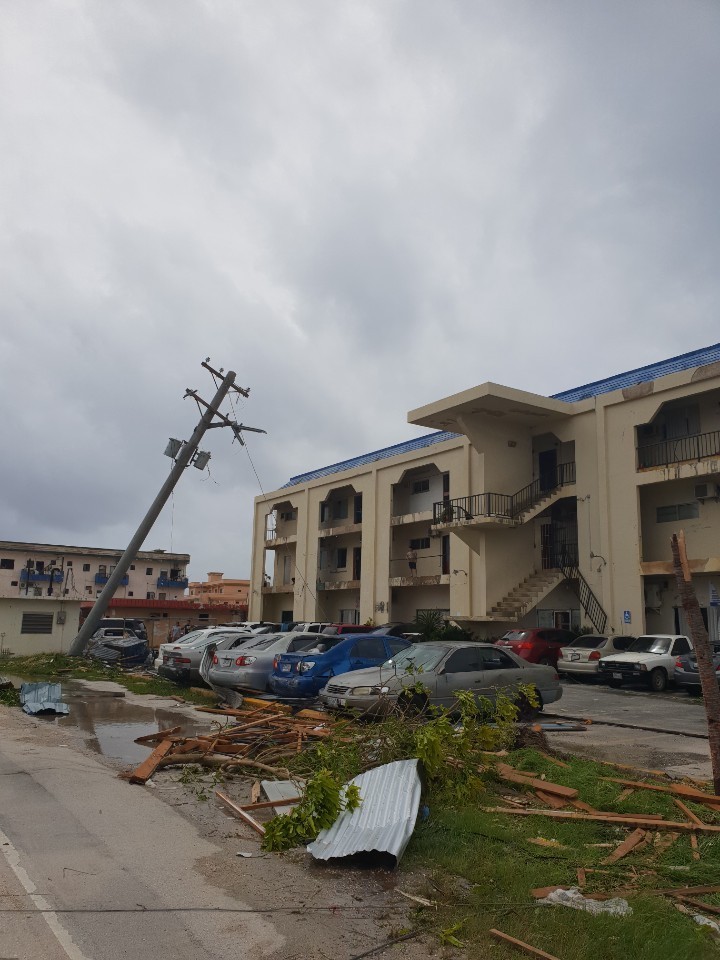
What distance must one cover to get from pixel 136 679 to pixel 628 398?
1938cm

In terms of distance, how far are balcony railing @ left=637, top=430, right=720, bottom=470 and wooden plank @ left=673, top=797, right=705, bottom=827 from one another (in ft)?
67.4

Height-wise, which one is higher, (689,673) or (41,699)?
(689,673)

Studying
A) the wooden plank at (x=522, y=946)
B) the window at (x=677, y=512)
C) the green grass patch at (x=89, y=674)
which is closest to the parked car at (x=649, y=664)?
the window at (x=677, y=512)

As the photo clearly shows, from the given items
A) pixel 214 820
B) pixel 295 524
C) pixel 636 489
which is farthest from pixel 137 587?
pixel 214 820

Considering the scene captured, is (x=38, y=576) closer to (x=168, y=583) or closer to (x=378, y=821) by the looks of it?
(x=168, y=583)

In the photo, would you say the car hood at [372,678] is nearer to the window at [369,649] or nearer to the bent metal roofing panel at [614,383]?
the window at [369,649]

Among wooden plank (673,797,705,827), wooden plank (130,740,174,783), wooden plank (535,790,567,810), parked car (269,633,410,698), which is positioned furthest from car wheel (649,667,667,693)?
wooden plank (130,740,174,783)

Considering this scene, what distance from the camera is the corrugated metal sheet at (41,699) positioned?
14703 millimetres

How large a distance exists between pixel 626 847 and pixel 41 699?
12556mm

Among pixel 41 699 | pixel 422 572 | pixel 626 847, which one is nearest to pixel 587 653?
pixel 41 699

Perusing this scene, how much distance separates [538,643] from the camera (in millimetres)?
25578

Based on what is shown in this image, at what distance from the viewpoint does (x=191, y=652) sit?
18859 millimetres

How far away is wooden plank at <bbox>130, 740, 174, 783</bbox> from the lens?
8608 mm

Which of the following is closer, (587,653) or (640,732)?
(640,732)
